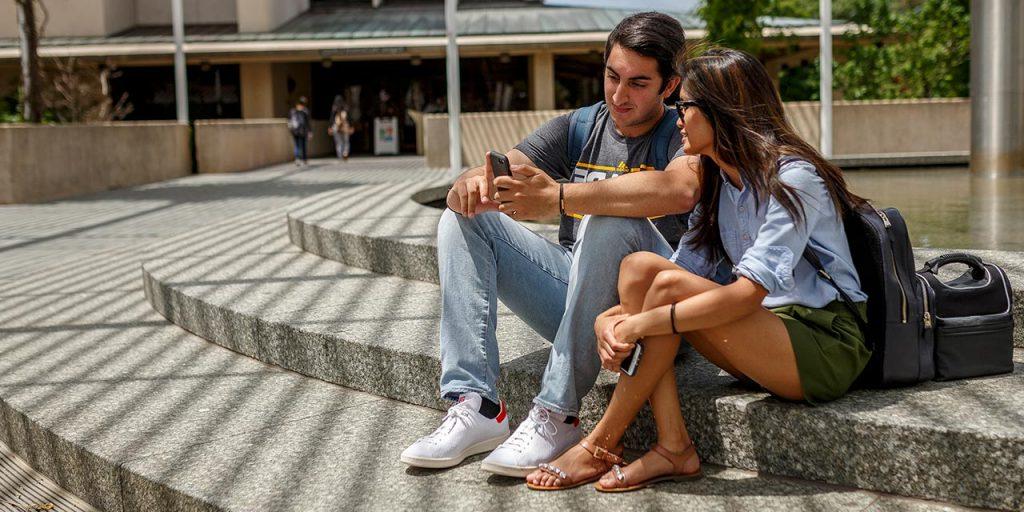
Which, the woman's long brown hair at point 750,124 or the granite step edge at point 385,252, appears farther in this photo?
the granite step edge at point 385,252

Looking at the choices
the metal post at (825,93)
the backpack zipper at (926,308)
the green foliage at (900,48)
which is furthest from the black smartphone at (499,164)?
the green foliage at (900,48)

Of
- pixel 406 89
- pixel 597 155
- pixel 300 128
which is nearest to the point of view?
pixel 597 155

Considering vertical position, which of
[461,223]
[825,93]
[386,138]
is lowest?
[461,223]

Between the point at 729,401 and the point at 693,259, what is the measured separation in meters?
0.41

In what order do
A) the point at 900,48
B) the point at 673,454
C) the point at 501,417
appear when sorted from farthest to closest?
the point at 900,48 → the point at 501,417 → the point at 673,454

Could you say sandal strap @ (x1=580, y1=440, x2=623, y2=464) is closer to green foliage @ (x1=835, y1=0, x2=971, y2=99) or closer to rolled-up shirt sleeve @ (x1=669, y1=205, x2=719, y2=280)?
rolled-up shirt sleeve @ (x1=669, y1=205, x2=719, y2=280)

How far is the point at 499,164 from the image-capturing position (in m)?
3.10

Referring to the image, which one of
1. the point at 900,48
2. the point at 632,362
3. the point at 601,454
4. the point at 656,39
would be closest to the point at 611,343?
the point at 632,362

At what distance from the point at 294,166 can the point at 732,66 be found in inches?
828

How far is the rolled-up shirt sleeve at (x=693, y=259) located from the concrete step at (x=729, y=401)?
0.34 m

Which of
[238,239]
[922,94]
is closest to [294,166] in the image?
[922,94]

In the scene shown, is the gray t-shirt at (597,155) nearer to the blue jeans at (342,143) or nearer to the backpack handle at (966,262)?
the backpack handle at (966,262)

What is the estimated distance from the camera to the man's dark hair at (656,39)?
306 cm

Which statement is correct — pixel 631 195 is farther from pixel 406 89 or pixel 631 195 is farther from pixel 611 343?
pixel 406 89
